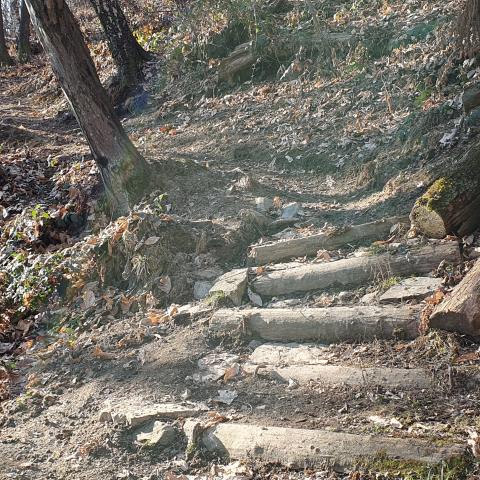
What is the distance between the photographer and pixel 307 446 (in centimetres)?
377

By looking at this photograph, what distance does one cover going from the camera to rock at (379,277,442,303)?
186 inches

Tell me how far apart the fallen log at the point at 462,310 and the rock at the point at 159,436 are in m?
1.75

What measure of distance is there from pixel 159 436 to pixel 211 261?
2230 millimetres

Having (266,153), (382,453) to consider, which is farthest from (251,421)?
(266,153)

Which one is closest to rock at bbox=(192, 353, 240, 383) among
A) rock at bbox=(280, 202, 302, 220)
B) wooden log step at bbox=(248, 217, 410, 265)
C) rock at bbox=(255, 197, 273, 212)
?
wooden log step at bbox=(248, 217, 410, 265)

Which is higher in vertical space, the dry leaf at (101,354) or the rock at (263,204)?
the rock at (263,204)

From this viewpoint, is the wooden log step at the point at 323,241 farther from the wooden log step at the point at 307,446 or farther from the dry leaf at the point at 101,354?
the wooden log step at the point at 307,446

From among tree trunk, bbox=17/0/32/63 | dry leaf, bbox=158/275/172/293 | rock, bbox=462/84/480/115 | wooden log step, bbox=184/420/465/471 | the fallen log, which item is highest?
tree trunk, bbox=17/0/32/63

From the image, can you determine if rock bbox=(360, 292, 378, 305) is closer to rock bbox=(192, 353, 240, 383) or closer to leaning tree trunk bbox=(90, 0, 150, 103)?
rock bbox=(192, 353, 240, 383)

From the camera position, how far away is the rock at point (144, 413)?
14.4ft

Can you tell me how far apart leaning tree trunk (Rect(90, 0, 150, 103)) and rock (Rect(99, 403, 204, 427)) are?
9.03 m

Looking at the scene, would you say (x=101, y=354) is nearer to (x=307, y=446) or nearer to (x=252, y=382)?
(x=252, y=382)

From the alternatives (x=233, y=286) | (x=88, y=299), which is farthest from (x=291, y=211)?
(x=88, y=299)

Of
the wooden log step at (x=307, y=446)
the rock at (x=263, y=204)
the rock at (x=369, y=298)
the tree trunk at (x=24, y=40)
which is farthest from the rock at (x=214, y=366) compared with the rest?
the tree trunk at (x=24, y=40)
